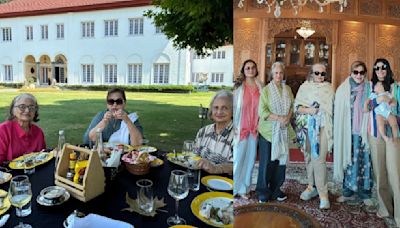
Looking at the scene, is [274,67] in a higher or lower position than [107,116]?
higher

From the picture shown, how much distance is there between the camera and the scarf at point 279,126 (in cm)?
63

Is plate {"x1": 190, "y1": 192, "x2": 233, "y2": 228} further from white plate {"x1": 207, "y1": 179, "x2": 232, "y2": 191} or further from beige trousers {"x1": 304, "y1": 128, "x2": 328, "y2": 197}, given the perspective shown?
beige trousers {"x1": 304, "y1": 128, "x2": 328, "y2": 197}

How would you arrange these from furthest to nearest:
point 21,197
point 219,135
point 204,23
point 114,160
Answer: point 219,135 < point 204,23 < point 114,160 < point 21,197

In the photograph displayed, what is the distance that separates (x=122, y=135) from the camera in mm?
2023

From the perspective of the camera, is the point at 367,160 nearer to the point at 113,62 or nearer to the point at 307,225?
the point at 307,225

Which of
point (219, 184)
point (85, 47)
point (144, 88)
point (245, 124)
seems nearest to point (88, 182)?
point (219, 184)

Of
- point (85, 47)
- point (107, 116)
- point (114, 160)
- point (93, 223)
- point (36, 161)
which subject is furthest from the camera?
point (85, 47)

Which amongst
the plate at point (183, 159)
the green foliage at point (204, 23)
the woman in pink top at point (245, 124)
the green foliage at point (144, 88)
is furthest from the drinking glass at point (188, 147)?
the woman in pink top at point (245, 124)

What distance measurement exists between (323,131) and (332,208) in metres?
0.19

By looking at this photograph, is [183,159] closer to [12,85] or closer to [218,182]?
[218,182]

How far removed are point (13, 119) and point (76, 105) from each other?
1238mm

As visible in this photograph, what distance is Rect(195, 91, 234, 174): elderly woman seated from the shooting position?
4.88 feet

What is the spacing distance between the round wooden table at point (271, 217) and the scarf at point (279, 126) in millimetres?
118

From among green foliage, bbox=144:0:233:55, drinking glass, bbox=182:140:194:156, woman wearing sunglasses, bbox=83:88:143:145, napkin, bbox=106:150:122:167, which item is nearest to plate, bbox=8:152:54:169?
woman wearing sunglasses, bbox=83:88:143:145
